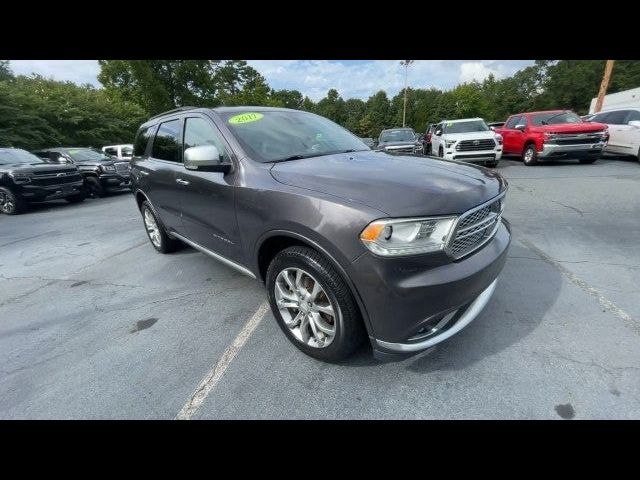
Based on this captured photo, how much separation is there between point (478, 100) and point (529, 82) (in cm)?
1892

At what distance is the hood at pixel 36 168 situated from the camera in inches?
343

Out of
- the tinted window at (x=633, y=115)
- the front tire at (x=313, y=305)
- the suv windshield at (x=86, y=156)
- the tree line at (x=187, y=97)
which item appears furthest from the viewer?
the tree line at (x=187, y=97)

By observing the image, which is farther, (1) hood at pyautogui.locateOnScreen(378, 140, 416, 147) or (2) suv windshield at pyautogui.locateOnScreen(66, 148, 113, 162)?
(1) hood at pyautogui.locateOnScreen(378, 140, 416, 147)

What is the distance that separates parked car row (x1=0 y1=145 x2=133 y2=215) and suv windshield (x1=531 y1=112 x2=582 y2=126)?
14.2 m

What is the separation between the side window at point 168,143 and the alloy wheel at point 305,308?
2.10 metres

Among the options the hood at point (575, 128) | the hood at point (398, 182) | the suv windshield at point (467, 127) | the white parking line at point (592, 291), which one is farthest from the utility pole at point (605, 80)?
the hood at point (398, 182)

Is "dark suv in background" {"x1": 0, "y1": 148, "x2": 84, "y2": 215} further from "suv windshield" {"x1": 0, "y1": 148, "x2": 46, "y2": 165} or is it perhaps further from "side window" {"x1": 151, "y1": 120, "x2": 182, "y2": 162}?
"side window" {"x1": 151, "y1": 120, "x2": 182, "y2": 162}

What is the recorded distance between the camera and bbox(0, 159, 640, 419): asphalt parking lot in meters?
2.02

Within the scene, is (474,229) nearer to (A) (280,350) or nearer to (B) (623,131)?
(A) (280,350)

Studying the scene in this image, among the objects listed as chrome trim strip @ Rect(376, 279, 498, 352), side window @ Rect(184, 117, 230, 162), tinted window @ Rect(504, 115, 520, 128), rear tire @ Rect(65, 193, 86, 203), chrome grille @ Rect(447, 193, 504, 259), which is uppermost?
side window @ Rect(184, 117, 230, 162)

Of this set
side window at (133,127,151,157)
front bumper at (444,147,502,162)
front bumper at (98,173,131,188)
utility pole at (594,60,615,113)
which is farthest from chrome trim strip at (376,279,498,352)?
utility pole at (594,60,615,113)

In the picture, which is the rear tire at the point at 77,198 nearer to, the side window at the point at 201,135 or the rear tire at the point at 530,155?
the side window at the point at 201,135
